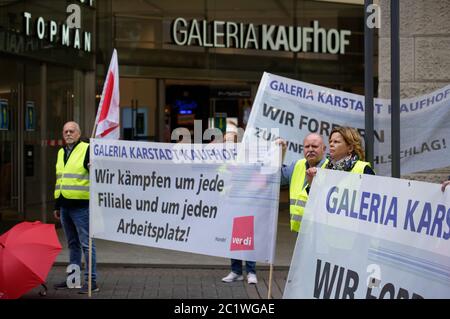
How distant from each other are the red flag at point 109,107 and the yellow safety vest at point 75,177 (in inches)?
11.7

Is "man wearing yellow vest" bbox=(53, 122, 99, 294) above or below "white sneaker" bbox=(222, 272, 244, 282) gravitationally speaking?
above

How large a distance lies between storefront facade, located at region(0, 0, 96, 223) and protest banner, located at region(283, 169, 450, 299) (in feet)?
24.9

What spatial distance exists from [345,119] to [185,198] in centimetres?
187

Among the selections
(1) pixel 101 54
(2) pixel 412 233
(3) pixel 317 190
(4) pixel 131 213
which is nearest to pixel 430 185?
(2) pixel 412 233

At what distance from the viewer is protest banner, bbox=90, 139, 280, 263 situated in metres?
6.69

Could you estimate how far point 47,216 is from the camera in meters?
12.3

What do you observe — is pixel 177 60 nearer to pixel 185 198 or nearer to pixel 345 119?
pixel 345 119

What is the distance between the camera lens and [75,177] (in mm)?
7574

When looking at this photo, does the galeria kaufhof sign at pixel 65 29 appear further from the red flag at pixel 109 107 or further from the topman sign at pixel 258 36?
the red flag at pixel 109 107

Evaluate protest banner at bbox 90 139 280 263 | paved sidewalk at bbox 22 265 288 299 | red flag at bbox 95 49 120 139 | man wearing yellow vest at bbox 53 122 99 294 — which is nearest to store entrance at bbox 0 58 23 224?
paved sidewalk at bbox 22 265 288 299

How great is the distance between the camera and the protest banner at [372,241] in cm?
372

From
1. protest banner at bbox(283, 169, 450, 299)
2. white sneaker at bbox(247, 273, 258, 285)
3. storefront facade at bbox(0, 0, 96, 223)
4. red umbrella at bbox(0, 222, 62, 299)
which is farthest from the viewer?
storefront facade at bbox(0, 0, 96, 223)

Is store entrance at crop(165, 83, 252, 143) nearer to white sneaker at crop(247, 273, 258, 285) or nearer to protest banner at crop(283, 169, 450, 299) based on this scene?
white sneaker at crop(247, 273, 258, 285)

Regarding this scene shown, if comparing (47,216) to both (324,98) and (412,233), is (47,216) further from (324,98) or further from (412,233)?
(412,233)
